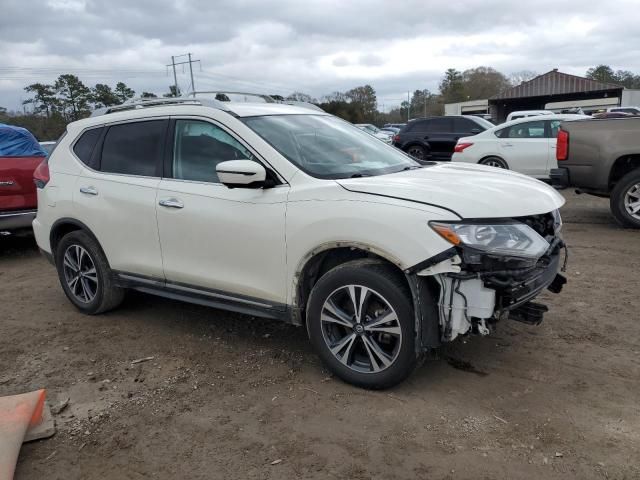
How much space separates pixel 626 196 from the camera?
24.7 feet

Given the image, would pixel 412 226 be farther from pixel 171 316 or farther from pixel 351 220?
pixel 171 316

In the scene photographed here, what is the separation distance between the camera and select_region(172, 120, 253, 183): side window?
3977mm

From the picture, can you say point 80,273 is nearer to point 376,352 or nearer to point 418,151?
point 376,352

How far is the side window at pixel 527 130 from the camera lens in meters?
11.1

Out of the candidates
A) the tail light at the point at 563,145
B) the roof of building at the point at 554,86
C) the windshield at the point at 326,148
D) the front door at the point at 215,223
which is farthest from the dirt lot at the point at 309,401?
the roof of building at the point at 554,86

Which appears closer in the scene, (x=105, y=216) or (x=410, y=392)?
(x=410, y=392)

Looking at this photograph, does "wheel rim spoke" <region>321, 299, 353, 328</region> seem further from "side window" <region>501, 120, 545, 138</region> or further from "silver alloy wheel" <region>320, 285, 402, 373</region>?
"side window" <region>501, 120, 545, 138</region>

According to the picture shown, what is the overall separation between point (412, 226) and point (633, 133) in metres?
5.81

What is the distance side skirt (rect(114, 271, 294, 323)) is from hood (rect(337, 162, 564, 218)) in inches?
39.1

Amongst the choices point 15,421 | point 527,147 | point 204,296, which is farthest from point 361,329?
point 527,147

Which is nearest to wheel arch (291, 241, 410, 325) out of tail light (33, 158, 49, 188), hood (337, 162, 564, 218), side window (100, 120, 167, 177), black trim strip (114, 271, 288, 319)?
black trim strip (114, 271, 288, 319)

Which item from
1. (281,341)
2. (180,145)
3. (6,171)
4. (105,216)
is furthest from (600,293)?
(6,171)

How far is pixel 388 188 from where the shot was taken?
336 cm

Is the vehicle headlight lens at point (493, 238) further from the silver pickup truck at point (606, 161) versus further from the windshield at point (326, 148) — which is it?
the silver pickup truck at point (606, 161)
